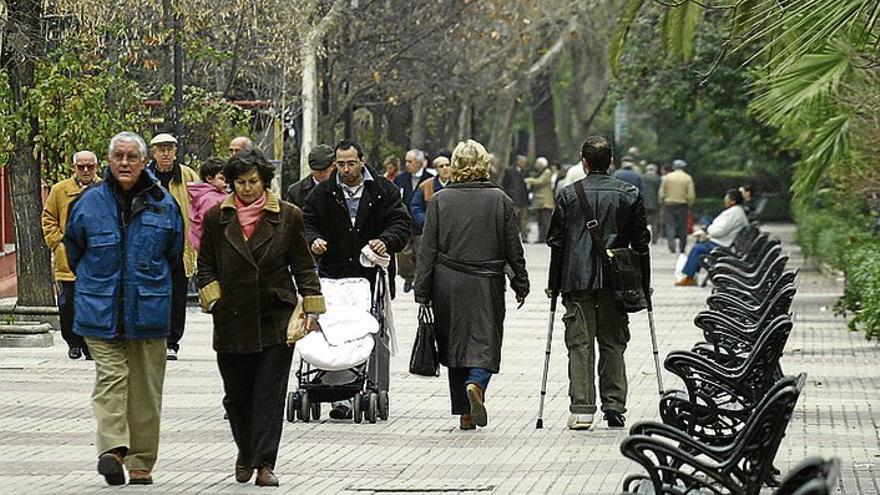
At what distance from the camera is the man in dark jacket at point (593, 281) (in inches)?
482

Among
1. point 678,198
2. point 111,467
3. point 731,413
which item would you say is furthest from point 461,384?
point 678,198

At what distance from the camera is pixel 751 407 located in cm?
978

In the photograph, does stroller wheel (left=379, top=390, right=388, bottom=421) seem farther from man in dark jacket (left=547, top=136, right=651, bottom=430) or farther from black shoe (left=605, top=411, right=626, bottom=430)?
black shoe (left=605, top=411, right=626, bottom=430)

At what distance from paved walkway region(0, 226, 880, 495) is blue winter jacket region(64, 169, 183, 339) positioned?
2.73 feet

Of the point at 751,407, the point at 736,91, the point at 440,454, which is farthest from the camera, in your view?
the point at 736,91

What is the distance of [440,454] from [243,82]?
22.0m

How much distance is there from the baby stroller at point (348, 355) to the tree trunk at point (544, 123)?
155 feet

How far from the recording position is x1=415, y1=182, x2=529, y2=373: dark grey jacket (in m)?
12.2

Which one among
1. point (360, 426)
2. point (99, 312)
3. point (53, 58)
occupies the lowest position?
point (360, 426)

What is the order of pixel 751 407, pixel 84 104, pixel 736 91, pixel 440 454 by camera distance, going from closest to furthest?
pixel 751 407 → pixel 440 454 → pixel 84 104 → pixel 736 91

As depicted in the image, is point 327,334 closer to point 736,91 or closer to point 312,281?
point 312,281

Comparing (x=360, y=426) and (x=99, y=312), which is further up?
(x=99, y=312)

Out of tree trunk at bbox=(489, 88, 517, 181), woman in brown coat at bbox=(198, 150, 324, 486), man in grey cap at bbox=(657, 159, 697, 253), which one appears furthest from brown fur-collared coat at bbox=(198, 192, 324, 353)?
tree trunk at bbox=(489, 88, 517, 181)

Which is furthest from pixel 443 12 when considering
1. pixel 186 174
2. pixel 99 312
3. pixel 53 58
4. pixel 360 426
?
pixel 99 312
